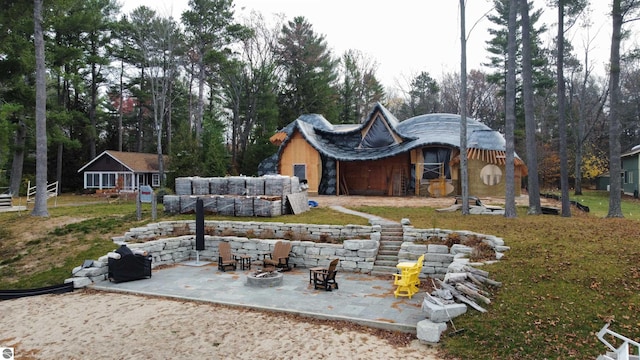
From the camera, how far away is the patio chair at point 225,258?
39.5 ft

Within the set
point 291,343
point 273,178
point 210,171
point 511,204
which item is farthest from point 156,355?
point 210,171

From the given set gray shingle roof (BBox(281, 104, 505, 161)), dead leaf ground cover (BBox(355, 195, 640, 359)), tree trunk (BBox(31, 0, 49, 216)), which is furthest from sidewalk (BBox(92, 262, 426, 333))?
gray shingle roof (BBox(281, 104, 505, 161))

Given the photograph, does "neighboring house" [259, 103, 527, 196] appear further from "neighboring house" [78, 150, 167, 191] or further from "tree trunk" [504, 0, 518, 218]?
"neighboring house" [78, 150, 167, 191]

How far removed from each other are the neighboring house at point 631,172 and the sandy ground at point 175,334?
30513 mm

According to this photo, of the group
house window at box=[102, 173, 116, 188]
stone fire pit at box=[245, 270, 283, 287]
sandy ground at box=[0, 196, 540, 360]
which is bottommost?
sandy ground at box=[0, 196, 540, 360]

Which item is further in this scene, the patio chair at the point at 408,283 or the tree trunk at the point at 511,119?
the tree trunk at the point at 511,119

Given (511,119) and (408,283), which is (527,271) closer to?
(408,283)

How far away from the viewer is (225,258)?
1226 centimetres

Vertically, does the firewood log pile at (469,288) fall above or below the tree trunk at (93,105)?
below

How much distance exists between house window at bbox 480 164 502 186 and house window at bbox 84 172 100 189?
2918 centimetres

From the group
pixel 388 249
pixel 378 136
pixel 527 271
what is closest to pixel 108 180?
pixel 378 136

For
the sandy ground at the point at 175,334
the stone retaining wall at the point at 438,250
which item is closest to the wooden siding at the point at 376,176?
the stone retaining wall at the point at 438,250

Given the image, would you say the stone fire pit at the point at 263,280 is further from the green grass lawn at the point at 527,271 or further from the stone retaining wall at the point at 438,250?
the green grass lawn at the point at 527,271

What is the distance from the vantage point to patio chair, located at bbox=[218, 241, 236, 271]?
1203 centimetres
